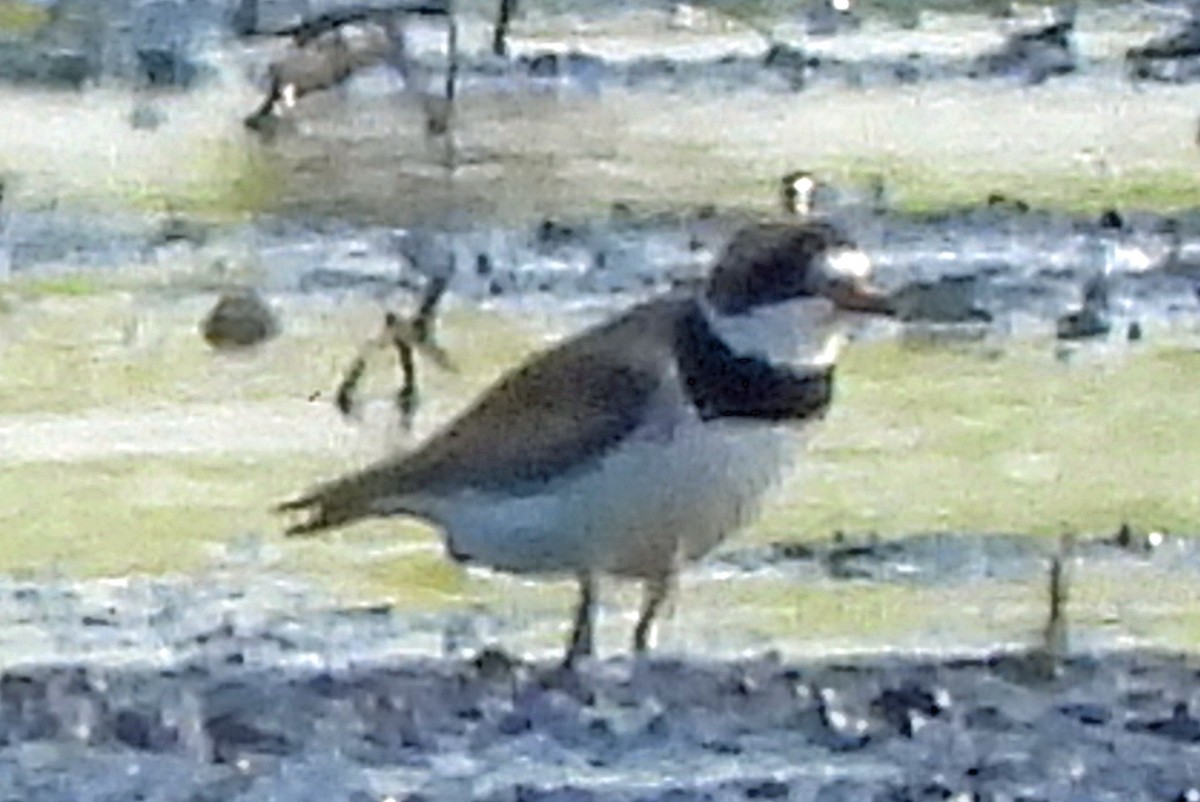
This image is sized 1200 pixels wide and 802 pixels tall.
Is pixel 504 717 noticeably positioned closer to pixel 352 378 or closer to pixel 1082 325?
pixel 352 378

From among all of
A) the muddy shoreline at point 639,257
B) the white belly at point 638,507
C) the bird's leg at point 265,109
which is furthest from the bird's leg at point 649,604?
the bird's leg at point 265,109

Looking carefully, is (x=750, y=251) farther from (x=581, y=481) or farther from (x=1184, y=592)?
(x=1184, y=592)

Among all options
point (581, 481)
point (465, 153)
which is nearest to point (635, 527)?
point (581, 481)

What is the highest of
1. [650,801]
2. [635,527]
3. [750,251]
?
[750,251]

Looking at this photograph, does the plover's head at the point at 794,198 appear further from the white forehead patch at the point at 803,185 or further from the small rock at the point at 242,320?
the small rock at the point at 242,320

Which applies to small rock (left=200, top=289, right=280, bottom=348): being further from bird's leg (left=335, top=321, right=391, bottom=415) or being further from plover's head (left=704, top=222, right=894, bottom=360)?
plover's head (left=704, top=222, right=894, bottom=360)

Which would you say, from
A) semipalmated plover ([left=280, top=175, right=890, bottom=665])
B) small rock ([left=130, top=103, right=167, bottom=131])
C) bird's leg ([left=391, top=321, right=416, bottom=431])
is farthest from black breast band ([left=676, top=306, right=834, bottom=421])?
small rock ([left=130, top=103, right=167, bottom=131])

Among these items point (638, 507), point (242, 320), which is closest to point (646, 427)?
point (638, 507)
